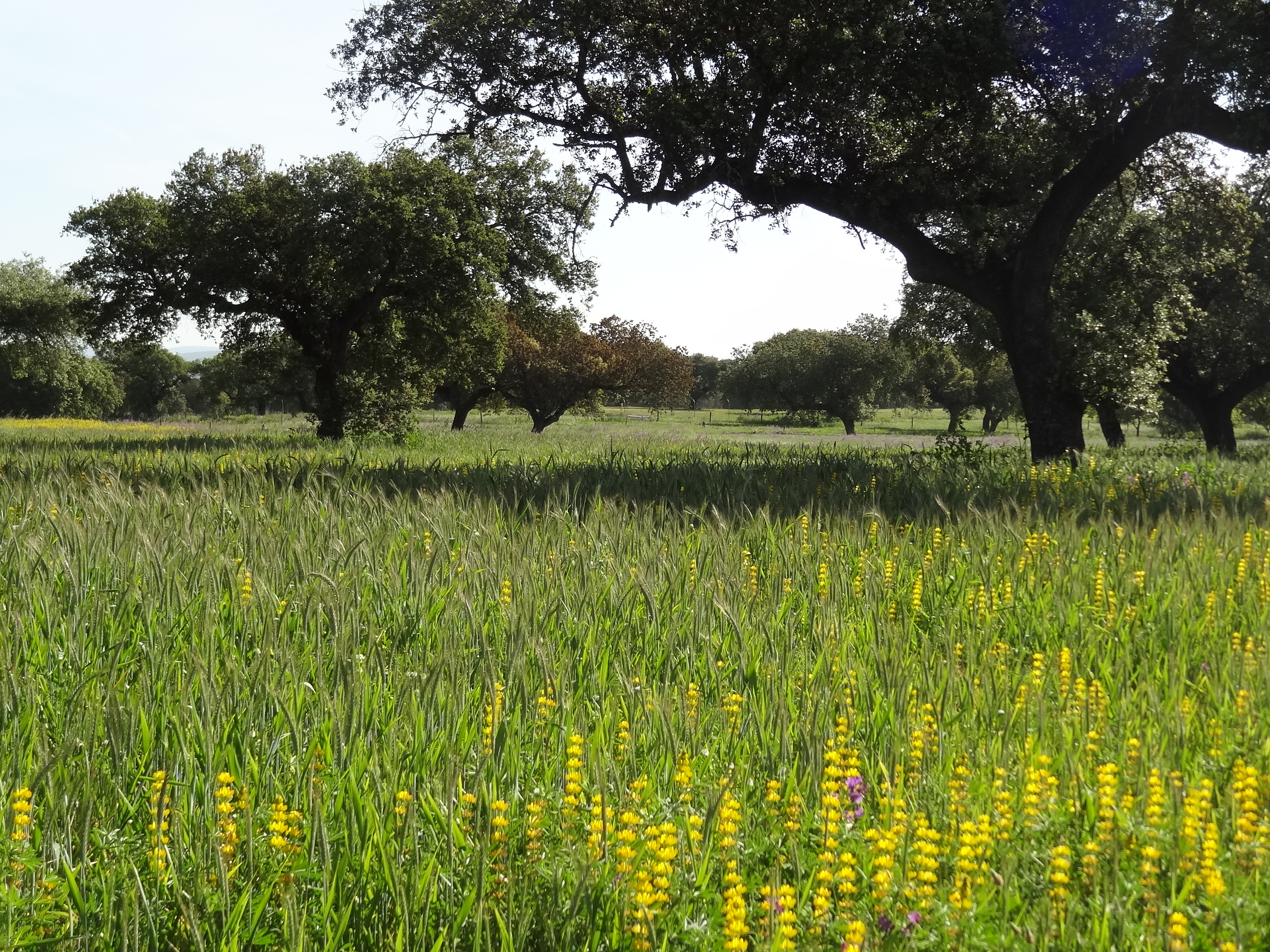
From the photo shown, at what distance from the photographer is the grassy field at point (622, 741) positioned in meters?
1.76

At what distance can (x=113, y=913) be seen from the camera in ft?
5.86

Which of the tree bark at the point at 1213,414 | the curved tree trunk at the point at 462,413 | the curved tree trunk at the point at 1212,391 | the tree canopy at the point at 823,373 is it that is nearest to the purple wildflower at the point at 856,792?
the curved tree trunk at the point at 1212,391

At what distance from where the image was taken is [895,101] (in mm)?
13289

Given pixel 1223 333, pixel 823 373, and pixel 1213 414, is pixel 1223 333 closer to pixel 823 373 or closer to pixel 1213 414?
pixel 1213 414

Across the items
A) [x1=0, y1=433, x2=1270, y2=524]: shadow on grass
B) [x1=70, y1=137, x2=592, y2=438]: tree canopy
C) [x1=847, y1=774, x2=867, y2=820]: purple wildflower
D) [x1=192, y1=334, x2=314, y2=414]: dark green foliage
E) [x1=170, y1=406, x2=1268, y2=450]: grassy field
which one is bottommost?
[x1=847, y1=774, x2=867, y2=820]: purple wildflower

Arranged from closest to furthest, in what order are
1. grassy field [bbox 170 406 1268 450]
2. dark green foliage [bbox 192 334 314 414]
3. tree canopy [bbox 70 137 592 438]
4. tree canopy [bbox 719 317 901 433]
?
tree canopy [bbox 70 137 592 438]
dark green foliage [bbox 192 334 314 414]
grassy field [bbox 170 406 1268 450]
tree canopy [bbox 719 317 901 433]

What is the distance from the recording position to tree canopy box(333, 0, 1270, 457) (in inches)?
471

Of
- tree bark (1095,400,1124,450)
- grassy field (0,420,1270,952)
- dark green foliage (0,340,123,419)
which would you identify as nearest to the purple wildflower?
grassy field (0,420,1270,952)

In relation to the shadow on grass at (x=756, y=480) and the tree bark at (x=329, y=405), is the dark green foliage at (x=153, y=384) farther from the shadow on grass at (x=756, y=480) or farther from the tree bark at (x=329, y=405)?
the shadow on grass at (x=756, y=480)

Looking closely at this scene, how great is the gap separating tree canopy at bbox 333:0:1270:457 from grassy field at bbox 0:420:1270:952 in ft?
30.2

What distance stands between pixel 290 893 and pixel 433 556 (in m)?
2.32

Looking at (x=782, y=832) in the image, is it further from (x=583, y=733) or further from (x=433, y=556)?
(x=433, y=556)

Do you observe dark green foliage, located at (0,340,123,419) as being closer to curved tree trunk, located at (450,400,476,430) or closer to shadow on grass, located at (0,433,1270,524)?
curved tree trunk, located at (450,400,476,430)

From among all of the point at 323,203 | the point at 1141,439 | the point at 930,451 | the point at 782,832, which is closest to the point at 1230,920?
the point at 782,832
